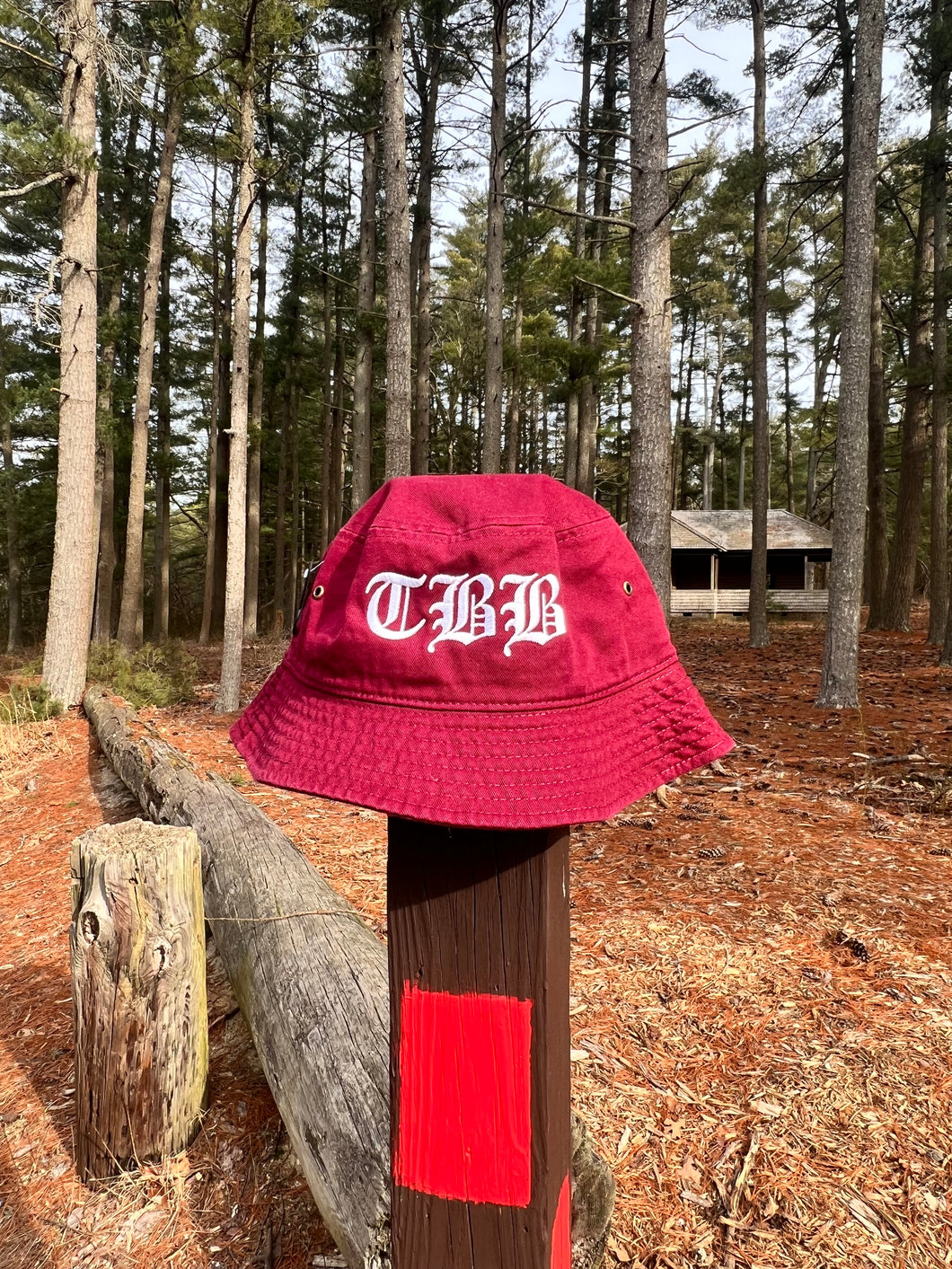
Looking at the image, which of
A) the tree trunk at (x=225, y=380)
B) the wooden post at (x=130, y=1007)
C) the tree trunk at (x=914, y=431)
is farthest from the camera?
the tree trunk at (x=225, y=380)

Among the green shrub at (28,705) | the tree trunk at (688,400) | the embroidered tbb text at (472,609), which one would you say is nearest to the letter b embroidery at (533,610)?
the embroidered tbb text at (472,609)

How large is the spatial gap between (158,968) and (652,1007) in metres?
2.12

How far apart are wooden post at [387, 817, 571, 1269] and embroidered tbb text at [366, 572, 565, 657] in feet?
0.98

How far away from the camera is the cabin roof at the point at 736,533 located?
25.0m

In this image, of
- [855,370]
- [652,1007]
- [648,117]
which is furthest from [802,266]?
[652,1007]

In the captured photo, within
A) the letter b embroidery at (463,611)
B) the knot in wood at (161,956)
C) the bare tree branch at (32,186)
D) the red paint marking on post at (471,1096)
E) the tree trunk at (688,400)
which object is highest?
the tree trunk at (688,400)

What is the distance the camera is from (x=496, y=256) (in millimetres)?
12422

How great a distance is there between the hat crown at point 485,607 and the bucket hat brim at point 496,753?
0.03 meters

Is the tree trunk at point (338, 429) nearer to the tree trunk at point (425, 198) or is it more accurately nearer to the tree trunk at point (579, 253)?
the tree trunk at point (425, 198)

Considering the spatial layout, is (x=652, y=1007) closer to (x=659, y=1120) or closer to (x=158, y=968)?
(x=659, y=1120)

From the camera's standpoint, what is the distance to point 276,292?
73.0 feet

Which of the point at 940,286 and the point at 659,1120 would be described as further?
the point at 940,286

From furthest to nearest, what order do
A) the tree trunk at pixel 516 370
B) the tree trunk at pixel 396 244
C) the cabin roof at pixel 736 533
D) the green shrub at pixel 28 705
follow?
the cabin roof at pixel 736 533 → the tree trunk at pixel 516 370 → the tree trunk at pixel 396 244 → the green shrub at pixel 28 705

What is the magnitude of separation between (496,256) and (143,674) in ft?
31.6
